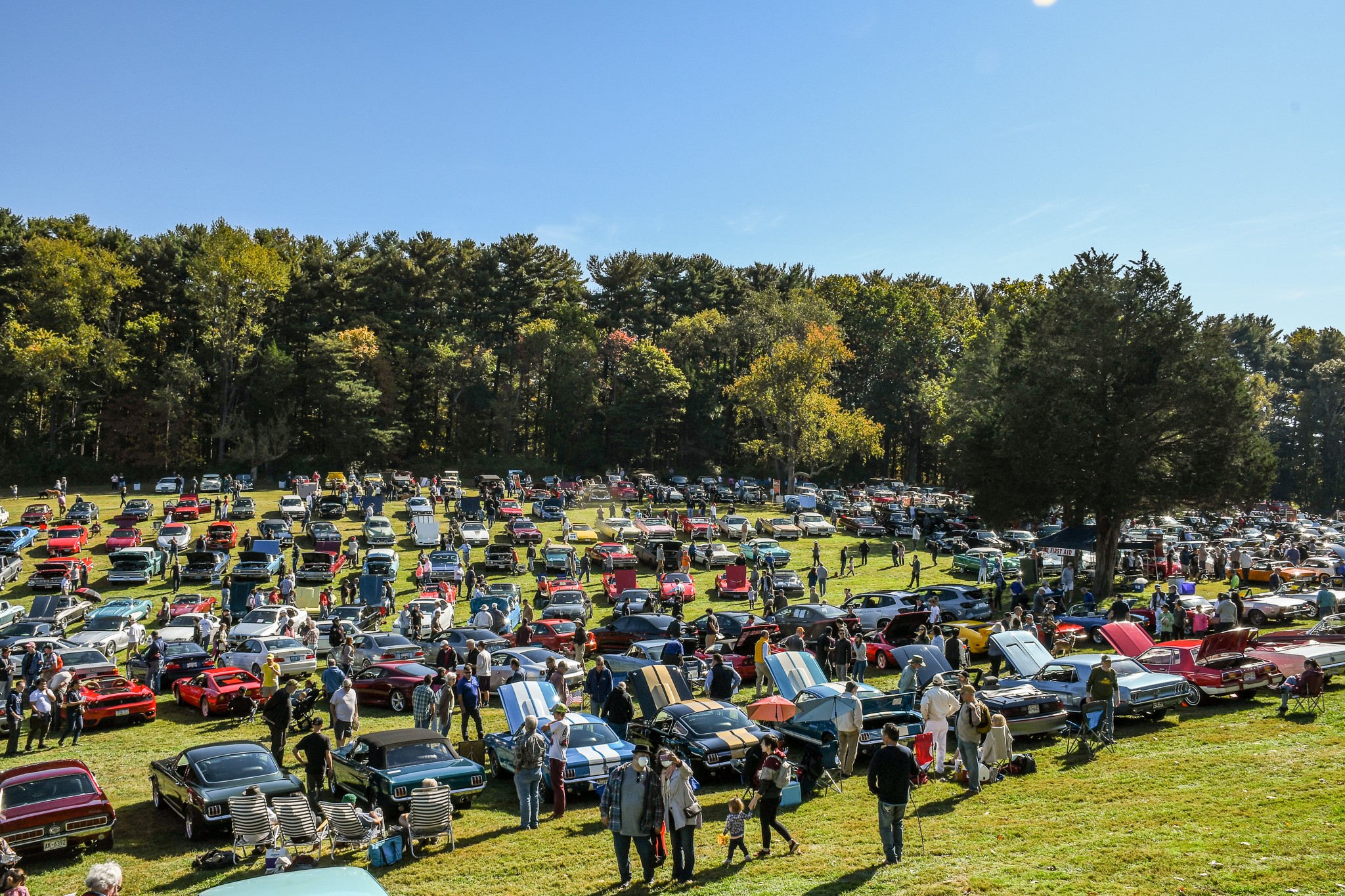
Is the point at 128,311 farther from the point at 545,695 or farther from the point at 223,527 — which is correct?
the point at 545,695

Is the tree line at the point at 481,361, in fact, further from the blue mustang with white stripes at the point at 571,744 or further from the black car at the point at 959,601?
the blue mustang with white stripes at the point at 571,744

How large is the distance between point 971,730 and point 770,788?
3.56 metres

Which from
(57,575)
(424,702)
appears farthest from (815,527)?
(424,702)

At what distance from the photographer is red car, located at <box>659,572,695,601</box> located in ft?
106

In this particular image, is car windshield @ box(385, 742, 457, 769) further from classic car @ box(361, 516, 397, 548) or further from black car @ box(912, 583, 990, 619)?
classic car @ box(361, 516, 397, 548)

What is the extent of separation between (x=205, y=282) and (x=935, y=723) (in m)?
72.7

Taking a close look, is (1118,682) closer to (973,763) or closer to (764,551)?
(973,763)

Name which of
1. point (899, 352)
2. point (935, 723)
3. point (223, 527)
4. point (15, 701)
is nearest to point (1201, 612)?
point (935, 723)

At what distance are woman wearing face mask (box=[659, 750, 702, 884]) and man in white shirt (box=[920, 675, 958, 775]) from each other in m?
4.55

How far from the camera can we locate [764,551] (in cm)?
4084

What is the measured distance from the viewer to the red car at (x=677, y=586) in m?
32.3

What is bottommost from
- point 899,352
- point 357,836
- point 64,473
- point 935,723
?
point 357,836

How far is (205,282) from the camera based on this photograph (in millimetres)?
72188

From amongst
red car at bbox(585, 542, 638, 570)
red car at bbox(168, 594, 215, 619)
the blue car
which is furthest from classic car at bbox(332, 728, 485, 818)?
the blue car
